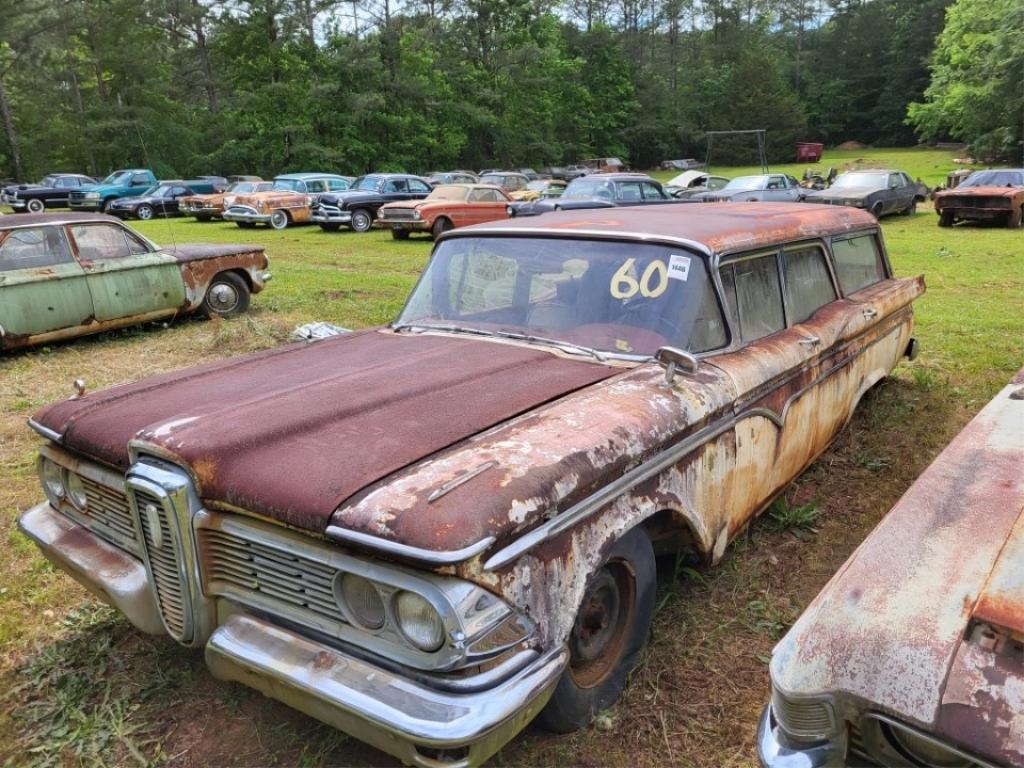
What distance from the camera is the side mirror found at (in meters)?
2.88

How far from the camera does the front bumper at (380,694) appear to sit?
74.6 inches

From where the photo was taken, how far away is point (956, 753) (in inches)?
59.1

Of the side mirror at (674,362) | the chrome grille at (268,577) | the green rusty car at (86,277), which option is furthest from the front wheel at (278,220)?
the chrome grille at (268,577)

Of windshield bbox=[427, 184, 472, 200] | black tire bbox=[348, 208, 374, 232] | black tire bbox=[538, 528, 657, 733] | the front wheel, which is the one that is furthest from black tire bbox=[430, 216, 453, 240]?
black tire bbox=[538, 528, 657, 733]

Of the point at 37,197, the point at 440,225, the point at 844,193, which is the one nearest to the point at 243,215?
the point at 440,225

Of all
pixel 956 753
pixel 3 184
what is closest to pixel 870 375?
pixel 956 753

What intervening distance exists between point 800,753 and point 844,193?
19.6 metres

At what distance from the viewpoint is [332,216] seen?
19.5m

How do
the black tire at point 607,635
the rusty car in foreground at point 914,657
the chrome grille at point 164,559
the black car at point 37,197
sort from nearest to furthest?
the rusty car in foreground at point 914,657
the chrome grille at point 164,559
the black tire at point 607,635
the black car at point 37,197

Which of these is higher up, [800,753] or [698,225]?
[698,225]

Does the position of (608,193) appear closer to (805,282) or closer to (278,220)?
(278,220)

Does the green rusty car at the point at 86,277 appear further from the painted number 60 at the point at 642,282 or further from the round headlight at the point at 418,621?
the round headlight at the point at 418,621

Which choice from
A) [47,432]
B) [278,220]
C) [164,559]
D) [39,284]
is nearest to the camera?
[164,559]

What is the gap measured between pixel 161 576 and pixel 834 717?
6.69 feet
